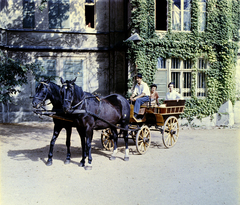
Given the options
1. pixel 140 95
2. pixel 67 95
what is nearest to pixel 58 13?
pixel 140 95

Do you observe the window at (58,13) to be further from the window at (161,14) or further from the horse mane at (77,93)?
the horse mane at (77,93)

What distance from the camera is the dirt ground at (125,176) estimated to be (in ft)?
15.4

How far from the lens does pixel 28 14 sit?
15.6m

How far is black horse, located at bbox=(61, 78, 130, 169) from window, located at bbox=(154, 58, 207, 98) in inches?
283

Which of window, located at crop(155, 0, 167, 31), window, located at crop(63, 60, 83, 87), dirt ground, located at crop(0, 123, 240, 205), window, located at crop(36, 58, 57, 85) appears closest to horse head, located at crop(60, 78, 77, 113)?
dirt ground, located at crop(0, 123, 240, 205)

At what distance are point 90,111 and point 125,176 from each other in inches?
74.7

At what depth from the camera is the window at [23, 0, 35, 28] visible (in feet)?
50.9

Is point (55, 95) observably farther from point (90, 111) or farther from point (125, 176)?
point (125, 176)

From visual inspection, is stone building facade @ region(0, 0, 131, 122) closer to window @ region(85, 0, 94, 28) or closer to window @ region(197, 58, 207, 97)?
window @ region(85, 0, 94, 28)

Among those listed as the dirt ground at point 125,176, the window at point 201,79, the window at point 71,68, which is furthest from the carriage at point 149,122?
the window at point 71,68

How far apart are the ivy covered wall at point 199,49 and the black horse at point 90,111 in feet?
22.4

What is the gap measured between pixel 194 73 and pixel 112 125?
29.8ft

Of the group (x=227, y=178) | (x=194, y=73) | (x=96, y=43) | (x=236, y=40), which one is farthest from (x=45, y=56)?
(x=227, y=178)

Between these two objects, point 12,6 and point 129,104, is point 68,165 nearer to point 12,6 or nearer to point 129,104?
point 129,104
